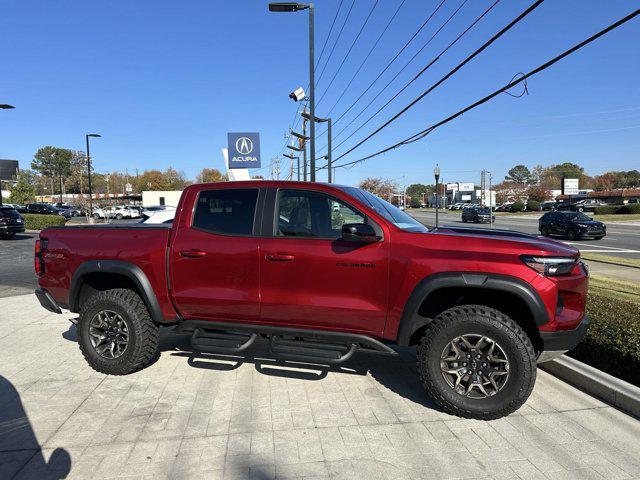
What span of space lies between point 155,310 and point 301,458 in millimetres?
2096

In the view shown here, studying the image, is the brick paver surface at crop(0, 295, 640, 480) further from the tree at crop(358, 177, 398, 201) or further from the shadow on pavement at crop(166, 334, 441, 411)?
the tree at crop(358, 177, 398, 201)

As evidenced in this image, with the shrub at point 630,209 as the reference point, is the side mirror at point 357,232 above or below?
above

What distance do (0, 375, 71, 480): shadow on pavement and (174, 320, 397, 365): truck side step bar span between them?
1.39m

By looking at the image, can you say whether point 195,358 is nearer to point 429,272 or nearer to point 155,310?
point 155,310

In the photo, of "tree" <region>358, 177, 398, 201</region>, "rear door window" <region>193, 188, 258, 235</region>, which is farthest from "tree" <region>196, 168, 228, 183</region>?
"rear door window" <region>193, 188, 258, 235</region>

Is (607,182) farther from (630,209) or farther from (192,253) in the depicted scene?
(192,253)

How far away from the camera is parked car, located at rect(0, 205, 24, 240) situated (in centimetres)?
2065

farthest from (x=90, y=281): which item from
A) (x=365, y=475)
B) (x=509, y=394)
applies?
(x=509, y=394)

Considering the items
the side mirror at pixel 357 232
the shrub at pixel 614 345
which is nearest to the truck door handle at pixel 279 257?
the side mirror at pixel 357 232

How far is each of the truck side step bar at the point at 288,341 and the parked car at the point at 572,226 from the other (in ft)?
74.1

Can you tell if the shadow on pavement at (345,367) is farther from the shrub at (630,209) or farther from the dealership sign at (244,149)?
the shrub at (630,209)

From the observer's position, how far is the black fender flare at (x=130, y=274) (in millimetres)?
4254

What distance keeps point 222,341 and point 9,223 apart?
2166 centimetres

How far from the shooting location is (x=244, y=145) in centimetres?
2417
